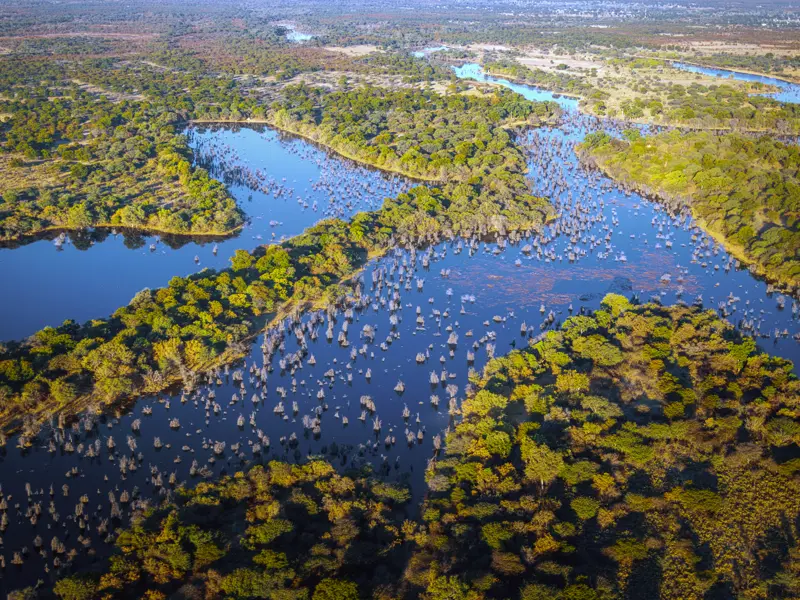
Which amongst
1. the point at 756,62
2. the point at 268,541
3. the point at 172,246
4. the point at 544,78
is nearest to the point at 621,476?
the point at 268,541

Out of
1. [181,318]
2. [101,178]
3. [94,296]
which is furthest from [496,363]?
[101,178]

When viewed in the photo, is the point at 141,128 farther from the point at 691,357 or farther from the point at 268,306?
the point at 691,357

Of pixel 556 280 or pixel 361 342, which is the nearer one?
pixel 361 342

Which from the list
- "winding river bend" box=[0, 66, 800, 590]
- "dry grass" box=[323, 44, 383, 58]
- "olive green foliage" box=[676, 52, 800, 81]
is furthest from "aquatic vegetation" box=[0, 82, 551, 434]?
"dry grass" box=[323, 44, 383, 58]

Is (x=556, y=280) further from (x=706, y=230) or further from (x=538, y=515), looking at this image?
(x=538, y=515)

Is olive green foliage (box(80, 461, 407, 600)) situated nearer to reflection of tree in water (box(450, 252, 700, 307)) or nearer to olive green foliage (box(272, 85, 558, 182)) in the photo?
reflection of tree in water (box(450, 252, 700, 307))

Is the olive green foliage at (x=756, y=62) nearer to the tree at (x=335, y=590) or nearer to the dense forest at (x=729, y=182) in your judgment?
the dense forest at (x=729, y=182)

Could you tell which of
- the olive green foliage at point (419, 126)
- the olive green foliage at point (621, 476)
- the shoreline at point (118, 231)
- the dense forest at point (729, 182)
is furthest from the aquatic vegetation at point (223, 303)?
the olive green foliage at point (621, 476)
